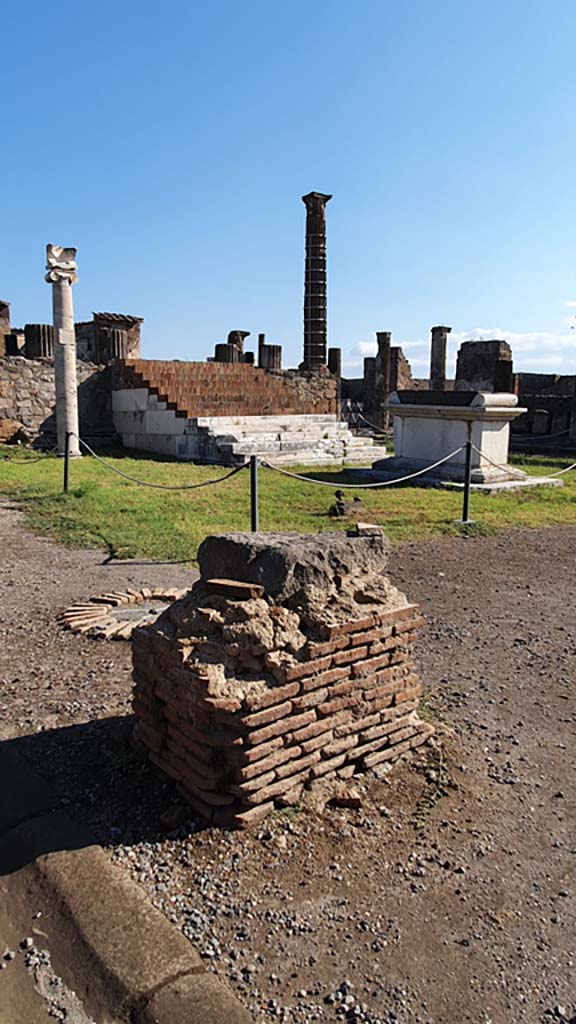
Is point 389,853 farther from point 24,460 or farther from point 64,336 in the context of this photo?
point 64,336

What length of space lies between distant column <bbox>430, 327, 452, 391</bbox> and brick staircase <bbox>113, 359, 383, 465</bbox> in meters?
9.08

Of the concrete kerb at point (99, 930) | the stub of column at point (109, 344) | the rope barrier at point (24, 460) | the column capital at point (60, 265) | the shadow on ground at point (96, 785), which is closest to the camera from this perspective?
the concrete kerb at point (99, 930)

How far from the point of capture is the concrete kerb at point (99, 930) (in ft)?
7.55

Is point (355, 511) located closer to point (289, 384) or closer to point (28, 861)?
point (28, 861)

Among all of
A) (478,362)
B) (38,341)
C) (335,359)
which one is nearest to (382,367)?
(335,359)

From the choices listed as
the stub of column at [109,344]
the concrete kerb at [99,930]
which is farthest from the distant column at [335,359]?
the concrete kerb at [99,930]

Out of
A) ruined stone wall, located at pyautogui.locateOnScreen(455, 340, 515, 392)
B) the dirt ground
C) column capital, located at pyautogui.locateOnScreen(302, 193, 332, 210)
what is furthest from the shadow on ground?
ruined stone wall, located at pyautogui.locateOnScreen(455, 340, 515, 392)

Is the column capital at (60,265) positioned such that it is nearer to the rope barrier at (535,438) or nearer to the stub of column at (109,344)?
the stub of column at (109,344)

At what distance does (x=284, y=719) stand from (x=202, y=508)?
7.30m

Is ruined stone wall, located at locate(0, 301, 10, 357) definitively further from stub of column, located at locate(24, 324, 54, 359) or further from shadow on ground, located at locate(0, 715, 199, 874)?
shadow on ground, located at locate(0, 715, 199, 874)

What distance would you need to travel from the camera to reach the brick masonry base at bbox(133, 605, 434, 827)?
123 inches

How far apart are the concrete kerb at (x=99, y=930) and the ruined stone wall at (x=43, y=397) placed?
1580 cm

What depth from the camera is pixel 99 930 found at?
2588 millimetres

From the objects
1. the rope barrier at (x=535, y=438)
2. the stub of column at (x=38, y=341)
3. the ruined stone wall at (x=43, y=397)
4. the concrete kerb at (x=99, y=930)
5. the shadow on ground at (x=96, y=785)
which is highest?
the stub of column at (x=38, y=341)
